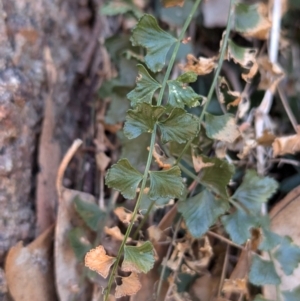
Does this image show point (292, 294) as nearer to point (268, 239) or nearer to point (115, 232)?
point (268, 239)

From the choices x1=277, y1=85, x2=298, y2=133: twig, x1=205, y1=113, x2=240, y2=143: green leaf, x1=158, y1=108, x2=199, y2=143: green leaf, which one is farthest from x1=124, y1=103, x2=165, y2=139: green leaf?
x1=277, y1=85, x2=298, y2=133: twig

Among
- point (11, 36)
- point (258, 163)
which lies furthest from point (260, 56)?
point (11, 36)

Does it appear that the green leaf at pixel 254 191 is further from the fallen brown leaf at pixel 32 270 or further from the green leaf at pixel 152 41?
the fallen brown leaf at pixel 32 270

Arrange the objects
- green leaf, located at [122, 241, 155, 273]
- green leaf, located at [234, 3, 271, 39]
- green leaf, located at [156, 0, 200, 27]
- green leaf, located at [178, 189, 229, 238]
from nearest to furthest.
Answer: green leaf, located at [122, 241, 155, 273] → green leaf, located at [178, 189, 229, 238] → green leaf, located at [234, 3, 271, 39] → green leaf, located at [156, 0, 200, 27]

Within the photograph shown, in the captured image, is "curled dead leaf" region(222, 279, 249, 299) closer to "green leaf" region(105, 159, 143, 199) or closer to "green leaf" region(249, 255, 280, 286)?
"green leaf" region(249, 255, 280, 286)

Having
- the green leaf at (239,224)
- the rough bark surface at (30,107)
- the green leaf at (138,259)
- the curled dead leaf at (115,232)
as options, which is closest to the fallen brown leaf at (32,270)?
the rough bark surface at (30,107)

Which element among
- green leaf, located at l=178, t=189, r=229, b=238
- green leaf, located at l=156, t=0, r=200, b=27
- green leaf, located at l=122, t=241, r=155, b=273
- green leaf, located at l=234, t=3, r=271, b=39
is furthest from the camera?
green leaf, located at l=156, t=0, r=200, b=27

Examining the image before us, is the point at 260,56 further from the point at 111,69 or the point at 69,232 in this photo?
the point at 69,232
